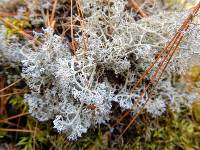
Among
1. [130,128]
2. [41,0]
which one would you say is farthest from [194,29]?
[41,0]

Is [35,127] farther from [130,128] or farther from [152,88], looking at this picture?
[152,88]

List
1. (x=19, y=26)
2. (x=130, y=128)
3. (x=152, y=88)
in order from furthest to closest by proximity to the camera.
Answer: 1. (x=19, y=26)
2. (x=130, y=128)
3. (x=152, y=88)

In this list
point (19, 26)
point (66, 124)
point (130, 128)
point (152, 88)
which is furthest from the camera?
point (19, 26)

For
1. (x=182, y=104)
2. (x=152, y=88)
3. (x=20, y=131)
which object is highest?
(x=152, y=88)

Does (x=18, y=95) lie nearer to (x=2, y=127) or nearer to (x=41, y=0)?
(x=2, y=127)

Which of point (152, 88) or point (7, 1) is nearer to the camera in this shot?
point (152, 88)

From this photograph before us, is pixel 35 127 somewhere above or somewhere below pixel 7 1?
below

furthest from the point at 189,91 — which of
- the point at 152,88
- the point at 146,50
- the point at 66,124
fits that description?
the point at 66,124
